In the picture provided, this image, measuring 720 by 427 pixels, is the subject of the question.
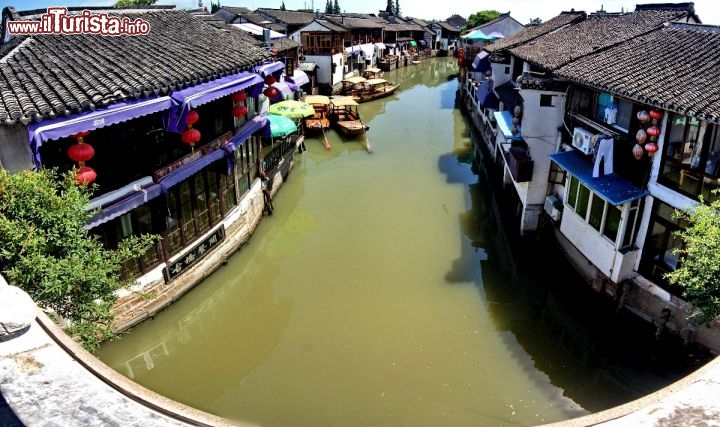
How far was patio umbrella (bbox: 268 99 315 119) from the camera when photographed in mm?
22703

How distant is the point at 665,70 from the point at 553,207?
467 cm

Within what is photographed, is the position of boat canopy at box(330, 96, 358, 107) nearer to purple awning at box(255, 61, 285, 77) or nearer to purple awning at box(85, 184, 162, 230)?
purple awning at box(255, 61, 285, 77)

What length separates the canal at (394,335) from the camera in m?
9.98

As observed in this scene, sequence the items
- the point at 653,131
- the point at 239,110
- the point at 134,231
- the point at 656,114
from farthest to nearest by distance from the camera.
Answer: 1. the point at 239,110
2. the point at 134,231
3. the point at 653,131
4. the point at 656,114

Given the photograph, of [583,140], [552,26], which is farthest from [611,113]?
[552,26]

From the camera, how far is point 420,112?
119ft

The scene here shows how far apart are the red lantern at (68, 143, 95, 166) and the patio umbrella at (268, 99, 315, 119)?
1396cm

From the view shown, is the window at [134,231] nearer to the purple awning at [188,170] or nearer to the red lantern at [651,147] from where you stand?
the purple awning at [188,170]

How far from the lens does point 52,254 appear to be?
698 centimetres

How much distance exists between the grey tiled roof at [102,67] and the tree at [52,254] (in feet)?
5.45

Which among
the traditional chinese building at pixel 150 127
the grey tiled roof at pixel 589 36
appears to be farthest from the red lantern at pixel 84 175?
the grey tiled roof at pixel 589 36

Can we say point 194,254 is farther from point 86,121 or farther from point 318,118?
point 318,118

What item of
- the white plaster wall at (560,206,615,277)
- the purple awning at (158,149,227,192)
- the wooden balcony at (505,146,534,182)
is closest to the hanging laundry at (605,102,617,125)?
the white plaster wall at (560,206,615,277)

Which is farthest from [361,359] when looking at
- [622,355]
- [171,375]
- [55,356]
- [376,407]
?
[55,356]
